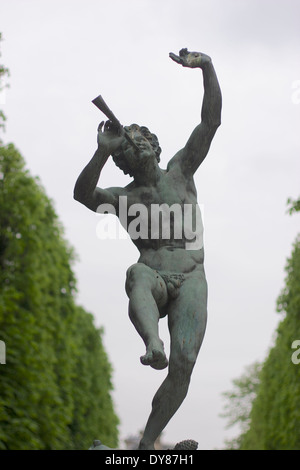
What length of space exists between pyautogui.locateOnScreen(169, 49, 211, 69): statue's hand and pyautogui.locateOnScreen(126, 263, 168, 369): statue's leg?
159 centimetres

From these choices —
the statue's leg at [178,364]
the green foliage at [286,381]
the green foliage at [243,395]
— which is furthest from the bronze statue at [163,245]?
the green foliage at [243,395]

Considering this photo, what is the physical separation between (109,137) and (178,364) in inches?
68.3

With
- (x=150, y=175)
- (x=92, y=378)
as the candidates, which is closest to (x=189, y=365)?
(x=150, y=175)

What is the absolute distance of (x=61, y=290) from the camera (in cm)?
2519

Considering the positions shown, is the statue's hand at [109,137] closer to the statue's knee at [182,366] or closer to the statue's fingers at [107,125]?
the statue's fingers at [107,125]

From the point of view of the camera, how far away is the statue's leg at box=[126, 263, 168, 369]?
19.5 feet

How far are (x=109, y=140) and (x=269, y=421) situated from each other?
25.5 m

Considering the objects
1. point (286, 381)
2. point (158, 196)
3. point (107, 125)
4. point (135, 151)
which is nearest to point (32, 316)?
point (286, 381)

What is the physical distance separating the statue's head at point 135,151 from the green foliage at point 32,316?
1003 centimetres

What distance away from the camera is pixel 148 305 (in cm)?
632

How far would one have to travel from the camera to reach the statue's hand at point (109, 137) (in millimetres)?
6562

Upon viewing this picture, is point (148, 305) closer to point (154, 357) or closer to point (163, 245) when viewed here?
point (154, 357)

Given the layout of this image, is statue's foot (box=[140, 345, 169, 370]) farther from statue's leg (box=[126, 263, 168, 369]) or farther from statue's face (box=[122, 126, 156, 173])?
statue's face (box=[122, 126, 156, 173])
